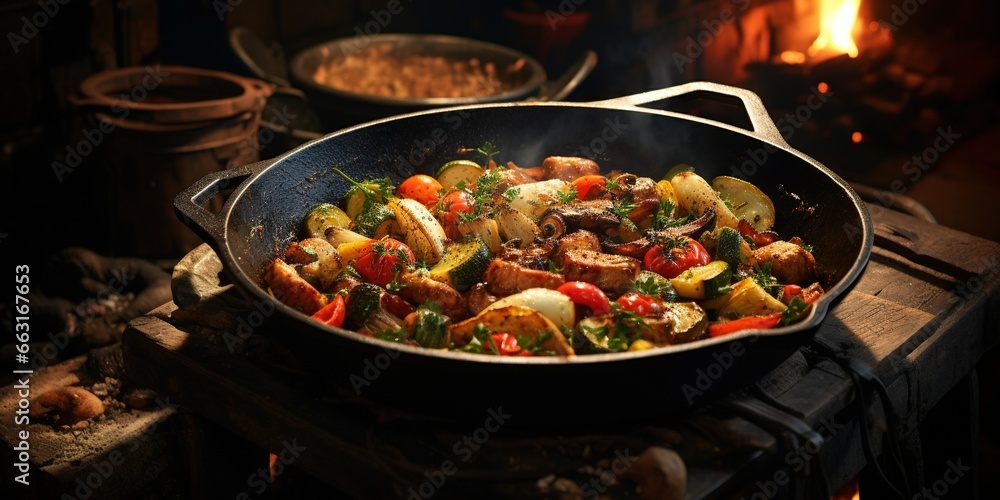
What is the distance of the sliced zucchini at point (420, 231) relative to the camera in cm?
311

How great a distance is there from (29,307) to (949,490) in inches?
194

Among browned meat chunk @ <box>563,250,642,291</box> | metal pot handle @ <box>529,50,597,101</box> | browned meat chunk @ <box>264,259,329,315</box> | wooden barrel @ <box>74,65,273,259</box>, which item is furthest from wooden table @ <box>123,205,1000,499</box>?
metal pot handle @ <box>529,50,597,101</box>

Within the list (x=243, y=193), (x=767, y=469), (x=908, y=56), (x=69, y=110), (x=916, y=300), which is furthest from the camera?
(x=908, y=56)

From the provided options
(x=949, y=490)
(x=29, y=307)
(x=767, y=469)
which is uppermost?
(x=767, y=469)

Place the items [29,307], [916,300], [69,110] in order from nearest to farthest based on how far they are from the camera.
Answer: [916,300], [29,307], [69,110]

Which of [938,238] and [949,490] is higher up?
[938,238]

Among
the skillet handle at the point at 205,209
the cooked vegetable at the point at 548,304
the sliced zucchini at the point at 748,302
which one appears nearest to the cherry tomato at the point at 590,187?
the sliced zucchini at the point at 748,302

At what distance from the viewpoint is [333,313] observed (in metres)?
2.64

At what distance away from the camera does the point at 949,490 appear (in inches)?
145

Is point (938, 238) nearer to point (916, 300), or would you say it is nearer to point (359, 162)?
point (916, 300)

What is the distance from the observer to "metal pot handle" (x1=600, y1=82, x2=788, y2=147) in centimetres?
338

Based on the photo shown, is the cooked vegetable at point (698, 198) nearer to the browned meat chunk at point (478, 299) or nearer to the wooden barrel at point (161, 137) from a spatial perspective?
the browned meat chunk at point (478, 299)

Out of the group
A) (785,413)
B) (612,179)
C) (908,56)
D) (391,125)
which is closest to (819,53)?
(908,56)

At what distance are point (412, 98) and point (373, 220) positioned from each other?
7.63 feet
